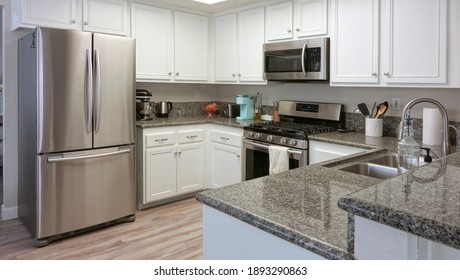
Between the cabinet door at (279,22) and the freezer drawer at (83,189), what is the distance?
72.0 inches

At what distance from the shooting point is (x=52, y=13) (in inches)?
124

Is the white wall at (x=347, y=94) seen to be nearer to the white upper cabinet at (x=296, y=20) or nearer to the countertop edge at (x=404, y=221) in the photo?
the white upper cabinet at (x=296, y=20)

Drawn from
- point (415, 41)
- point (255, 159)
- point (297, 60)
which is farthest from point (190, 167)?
point (415, 41)

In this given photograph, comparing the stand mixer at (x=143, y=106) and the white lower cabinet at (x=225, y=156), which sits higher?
the stand mixer at (x=143, y=106)

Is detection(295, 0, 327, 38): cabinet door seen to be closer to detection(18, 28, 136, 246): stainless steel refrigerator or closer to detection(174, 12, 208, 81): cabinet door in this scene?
detection(174, 12, 208, 81): cabinet door

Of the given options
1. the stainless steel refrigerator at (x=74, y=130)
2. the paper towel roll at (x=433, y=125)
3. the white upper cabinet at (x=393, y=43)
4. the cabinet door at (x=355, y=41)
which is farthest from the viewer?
the cabinet door at (x=355, y=41)

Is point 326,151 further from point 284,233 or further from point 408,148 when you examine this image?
point 284,233

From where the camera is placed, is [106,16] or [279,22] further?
[279,22]

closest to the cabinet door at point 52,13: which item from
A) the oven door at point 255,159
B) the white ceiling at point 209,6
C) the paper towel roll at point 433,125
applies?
the white ceiling at point 209,6

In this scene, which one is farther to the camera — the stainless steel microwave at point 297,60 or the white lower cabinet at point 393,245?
the stainless steel microwave at point 297,60

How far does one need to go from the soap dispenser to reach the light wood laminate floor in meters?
1.56

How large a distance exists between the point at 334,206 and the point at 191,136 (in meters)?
2.92

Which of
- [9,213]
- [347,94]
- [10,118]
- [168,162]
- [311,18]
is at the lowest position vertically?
[9,213]

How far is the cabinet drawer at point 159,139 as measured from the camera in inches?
142
